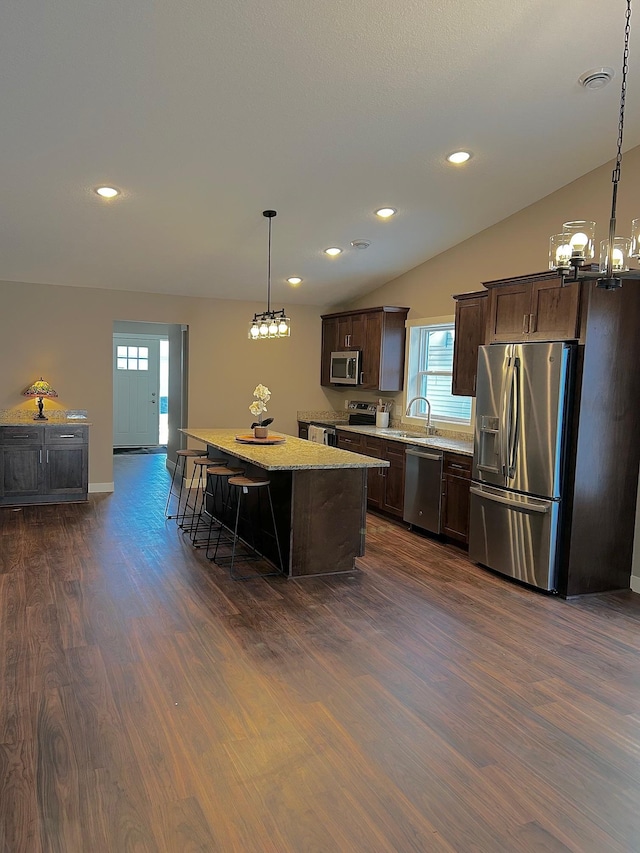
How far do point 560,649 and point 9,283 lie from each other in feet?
20.9

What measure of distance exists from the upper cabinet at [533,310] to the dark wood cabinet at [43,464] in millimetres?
4436

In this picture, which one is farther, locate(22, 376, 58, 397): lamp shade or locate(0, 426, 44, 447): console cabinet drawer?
locate(22, 376, 58, 397): lamp shade

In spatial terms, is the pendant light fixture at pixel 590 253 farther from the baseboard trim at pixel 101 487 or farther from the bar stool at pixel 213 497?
the baseboard trim at pixel 101 487

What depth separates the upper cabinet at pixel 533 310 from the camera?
405 cm

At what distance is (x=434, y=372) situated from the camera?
21.6ft

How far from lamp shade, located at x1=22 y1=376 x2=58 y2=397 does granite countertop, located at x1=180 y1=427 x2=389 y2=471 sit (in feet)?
7.15

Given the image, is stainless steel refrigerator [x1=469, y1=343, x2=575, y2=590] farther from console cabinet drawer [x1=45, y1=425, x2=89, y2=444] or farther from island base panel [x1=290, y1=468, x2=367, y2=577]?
console cabinet drawer [x1=45, y1=425, x2=89, y2=444]

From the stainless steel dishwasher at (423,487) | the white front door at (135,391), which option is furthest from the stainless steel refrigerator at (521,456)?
the white front door at (135,391)

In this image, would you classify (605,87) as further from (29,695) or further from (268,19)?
(29,695)

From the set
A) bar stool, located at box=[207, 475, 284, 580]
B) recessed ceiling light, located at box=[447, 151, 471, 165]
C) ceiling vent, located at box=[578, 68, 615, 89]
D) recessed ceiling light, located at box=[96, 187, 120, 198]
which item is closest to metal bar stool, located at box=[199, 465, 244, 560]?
bar stool, located at box=[207, 475, 284, 580]

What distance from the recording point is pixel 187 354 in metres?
7.64

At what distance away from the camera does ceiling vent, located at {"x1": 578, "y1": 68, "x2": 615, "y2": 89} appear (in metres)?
3.38

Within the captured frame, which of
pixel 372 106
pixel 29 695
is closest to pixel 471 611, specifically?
pixel 29 695

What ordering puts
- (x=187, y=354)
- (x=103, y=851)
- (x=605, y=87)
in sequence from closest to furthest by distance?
Answer: (x=103, y=851) → (x=605, y=87) → (x=187, y=354)
